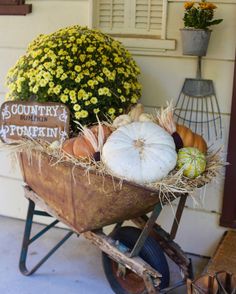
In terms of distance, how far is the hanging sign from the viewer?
2.12 metres

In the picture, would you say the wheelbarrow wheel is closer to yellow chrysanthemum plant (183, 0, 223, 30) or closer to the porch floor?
the porch floor

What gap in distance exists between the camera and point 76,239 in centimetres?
300

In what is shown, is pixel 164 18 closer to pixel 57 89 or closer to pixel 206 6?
pixel 206 6

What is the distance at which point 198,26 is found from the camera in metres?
2.34

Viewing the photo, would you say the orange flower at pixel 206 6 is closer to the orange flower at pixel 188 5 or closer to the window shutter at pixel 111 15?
the orange flower at pixel 188 5

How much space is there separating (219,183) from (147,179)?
98cm

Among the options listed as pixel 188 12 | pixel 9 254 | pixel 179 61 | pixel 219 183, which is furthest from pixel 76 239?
pixel 188 12

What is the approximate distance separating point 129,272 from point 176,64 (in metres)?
1.17

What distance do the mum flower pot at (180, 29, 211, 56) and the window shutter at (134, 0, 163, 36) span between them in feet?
0.93

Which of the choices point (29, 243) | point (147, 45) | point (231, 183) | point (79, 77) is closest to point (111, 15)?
point (147, 45)

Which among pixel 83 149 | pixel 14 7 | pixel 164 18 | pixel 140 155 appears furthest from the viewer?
pixel 14 7

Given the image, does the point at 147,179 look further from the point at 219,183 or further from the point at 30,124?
the point at 219,183

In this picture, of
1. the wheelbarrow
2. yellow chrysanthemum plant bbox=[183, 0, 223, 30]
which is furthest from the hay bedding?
yellow chrysanthemum plant bbox=[183, 0, 223, 30]

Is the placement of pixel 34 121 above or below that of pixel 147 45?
below
